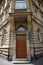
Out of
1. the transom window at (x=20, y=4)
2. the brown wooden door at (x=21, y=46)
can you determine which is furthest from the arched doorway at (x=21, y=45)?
the transom window at (x=20, y=4)

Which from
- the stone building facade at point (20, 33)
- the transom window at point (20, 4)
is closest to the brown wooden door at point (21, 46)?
the stone building facade at point (20, 33)

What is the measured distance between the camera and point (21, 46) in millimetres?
13633

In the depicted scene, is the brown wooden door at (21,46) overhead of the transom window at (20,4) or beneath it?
beneath

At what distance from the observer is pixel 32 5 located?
607 inches

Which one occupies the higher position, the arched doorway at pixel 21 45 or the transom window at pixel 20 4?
the transom window at pixel 20 4

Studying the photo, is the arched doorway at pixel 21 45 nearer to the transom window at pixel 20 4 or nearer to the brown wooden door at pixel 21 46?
the brown wooden door at pixel 21 46

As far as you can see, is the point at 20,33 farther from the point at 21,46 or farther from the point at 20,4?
the point at 20,4

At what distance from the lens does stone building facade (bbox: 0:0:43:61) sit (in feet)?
43.8

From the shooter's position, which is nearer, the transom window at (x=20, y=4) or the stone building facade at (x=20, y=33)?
the stone building facade at (x=20, y=33)

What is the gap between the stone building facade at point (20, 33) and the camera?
13352 millimetres

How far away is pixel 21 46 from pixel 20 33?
1.54 m

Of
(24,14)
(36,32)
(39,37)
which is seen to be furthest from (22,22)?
(39,37)

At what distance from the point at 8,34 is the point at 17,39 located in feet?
4.19

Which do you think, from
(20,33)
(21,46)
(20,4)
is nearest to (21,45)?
(21,46)
